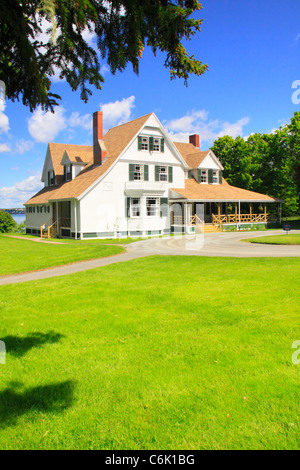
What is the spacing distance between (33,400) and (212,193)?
110 feet

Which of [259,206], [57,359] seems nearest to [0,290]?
[57,359]

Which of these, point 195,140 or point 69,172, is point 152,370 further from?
point 195,140

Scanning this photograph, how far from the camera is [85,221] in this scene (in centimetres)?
2795

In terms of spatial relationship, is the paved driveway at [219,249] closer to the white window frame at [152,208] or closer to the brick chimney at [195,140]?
the white window frame at [152,208]

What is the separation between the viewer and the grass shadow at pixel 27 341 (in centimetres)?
547

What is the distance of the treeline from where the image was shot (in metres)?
Answer: 44.7

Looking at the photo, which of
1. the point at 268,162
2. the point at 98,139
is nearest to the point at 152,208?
the point at 98,139

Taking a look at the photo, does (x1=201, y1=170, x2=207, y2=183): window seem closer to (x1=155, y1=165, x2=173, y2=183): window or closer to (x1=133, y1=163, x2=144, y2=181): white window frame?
(x1=155, y1=165, x2=173, y2=183): window

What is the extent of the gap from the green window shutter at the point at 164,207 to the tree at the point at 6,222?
2147cm

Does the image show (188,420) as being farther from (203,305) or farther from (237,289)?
(237,289)

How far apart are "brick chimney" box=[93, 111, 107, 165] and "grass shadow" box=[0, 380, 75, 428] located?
2863cm

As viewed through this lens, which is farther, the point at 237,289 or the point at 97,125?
the point at 97,125

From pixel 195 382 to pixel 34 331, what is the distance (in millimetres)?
3430

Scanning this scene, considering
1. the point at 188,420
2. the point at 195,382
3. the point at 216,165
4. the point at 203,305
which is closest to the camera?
the point at 188,420
